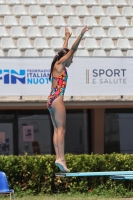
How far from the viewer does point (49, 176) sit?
12195mm

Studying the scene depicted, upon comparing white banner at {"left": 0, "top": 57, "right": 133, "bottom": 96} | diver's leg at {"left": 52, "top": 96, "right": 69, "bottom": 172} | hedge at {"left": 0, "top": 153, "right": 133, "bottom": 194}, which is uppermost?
white banner at {"left": 0, "top": 57, "right": 133, "bottom": 96}

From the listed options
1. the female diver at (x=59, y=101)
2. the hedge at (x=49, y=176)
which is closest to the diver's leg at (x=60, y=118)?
the female diver at (x=59, y=101)

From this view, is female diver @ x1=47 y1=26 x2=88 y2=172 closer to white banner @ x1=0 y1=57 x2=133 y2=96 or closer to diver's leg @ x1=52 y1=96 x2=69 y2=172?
diver's leg @ x1=52 y1=96 x2=69 y2=172

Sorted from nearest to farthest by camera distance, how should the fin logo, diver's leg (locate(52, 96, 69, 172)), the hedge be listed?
diver's leg (locate(52, 96, 69, 172)) → the hedge → the fin logo

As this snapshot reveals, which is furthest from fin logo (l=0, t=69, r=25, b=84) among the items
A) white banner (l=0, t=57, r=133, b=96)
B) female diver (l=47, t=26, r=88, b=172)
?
female diver (l=47, t=26, r=88, b=172)

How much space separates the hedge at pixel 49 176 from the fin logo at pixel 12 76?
323cm

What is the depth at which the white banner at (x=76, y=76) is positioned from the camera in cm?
1510

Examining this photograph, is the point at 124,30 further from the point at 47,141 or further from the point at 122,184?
the point at 122,184

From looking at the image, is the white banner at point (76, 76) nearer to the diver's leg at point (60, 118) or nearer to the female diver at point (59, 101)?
the female diver at point (59, 101)

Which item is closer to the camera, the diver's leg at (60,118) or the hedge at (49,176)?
the diver's leg at (60,118)

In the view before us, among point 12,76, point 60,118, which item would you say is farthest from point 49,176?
point 60,118

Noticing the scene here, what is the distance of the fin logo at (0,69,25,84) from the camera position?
15.1 m

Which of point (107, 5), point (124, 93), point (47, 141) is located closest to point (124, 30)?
point (107, 5)

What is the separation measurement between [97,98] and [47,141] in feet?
8.88
